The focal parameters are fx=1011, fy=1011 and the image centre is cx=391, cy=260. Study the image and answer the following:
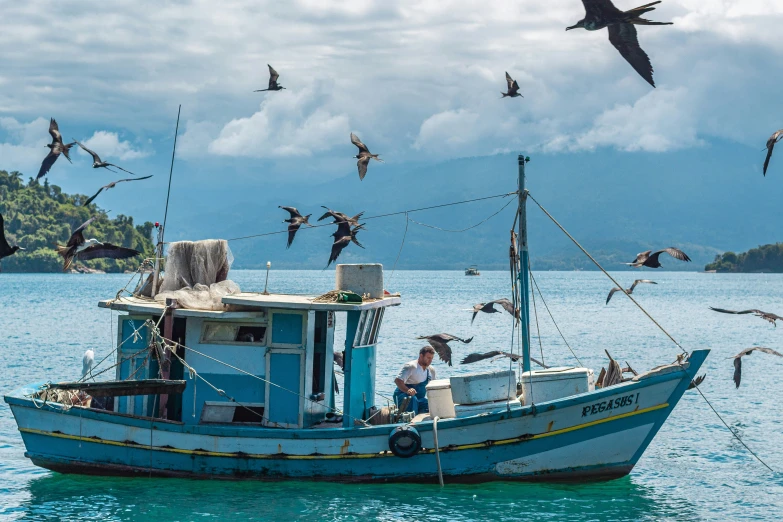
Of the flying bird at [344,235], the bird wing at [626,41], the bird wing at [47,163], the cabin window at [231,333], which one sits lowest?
the cabin window at [231,333]

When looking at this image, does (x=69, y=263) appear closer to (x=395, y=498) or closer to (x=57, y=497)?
(x=57, y=497)

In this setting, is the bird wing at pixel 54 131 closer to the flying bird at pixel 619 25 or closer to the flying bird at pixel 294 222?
the flying bird at pixel 294 222

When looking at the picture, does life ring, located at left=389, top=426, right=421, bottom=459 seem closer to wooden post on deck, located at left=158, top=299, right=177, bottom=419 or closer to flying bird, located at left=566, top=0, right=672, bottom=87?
wooden post on deck, located at left=158, top=299, right=177, bottom=419

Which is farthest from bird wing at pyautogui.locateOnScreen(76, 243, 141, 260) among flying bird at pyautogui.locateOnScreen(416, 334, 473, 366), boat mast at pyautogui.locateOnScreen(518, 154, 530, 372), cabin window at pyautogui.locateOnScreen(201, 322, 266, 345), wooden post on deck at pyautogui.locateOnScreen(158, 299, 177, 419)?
boat mast at pyautogui.locateOnScreen(518, 154, 530, 372)

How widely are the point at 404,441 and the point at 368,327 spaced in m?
2.15

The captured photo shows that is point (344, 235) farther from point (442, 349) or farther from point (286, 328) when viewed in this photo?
point (286, 328)

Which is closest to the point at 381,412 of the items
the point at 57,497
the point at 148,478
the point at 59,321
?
the point at 148,478

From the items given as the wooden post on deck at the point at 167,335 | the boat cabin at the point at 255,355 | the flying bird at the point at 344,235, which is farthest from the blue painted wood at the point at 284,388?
the flying bird at the point at 344,235

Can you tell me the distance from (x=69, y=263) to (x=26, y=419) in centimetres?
274

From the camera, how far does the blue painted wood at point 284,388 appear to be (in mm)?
15586

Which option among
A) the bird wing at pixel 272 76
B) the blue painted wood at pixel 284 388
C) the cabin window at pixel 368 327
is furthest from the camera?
the bird wing at pixel 272 76

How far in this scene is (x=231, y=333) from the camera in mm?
15898

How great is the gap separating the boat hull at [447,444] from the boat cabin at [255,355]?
423 mm

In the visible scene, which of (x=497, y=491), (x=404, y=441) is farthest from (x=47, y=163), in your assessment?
(x=497, y=491)
